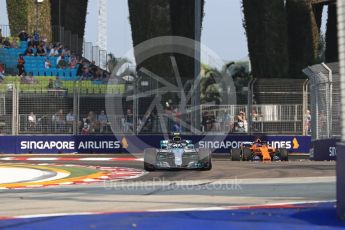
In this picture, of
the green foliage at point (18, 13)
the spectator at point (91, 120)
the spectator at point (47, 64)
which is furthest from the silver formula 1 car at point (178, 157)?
the green foliage at point (18, 13)

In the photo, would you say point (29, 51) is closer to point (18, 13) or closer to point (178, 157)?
point (18, 13)

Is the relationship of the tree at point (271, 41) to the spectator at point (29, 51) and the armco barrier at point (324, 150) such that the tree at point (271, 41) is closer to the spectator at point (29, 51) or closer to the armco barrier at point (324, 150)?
the spectator at point (29, 51)

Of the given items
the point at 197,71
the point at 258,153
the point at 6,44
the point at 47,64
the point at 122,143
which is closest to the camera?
the point at 258,153

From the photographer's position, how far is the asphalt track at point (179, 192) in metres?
10.0

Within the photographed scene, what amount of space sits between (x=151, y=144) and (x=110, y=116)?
212 cm

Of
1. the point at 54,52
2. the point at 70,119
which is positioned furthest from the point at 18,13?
the point at 70,119

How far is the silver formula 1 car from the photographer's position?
54.5 feet

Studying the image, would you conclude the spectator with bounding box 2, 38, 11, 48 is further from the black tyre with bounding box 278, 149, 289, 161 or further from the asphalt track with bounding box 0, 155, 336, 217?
the asphalt track with bounding box 0, 155, 336, 217

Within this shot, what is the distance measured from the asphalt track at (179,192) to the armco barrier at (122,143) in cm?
906

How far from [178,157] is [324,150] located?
6.42m

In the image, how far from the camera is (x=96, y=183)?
14.2 metres

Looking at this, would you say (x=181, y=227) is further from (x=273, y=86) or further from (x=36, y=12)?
(x=36, y=12)

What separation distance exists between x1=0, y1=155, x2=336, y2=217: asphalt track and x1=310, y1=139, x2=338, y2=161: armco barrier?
4.14m

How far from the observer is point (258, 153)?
824 inches
